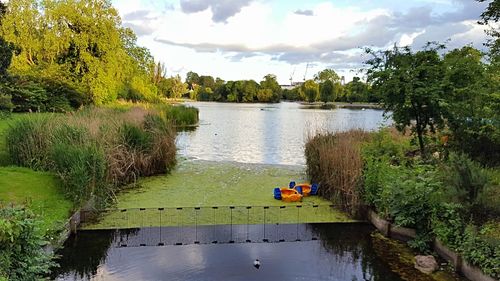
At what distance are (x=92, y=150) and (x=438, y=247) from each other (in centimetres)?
745

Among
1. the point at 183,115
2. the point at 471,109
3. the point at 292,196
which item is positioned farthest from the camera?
the point at 183,115

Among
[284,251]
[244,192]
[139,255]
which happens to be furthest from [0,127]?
[284,251]

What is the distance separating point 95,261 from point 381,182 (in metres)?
5.84

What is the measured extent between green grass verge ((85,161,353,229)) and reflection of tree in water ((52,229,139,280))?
385 mm

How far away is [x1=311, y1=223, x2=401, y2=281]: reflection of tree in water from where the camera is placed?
723 centimetres

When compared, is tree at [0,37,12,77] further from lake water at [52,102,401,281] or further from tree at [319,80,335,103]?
tree at [319,80,335,103]

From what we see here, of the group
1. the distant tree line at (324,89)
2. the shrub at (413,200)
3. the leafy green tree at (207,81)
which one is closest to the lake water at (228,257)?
the shrub at (413,200)

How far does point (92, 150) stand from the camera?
1000 centimetres

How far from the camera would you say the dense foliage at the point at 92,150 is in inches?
383

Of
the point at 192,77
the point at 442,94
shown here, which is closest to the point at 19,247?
the point at 442,94

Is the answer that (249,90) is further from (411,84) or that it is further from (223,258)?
(223,258)

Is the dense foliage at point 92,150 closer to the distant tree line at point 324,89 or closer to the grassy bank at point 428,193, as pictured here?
the grassy bank at point 428,193

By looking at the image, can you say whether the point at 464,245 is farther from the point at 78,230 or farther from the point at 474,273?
the point at 78,230

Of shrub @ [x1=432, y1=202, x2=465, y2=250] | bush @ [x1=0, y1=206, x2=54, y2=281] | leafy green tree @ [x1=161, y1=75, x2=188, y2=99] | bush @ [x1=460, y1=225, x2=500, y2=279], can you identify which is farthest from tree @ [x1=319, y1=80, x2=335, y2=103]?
bush @ [x1=0, y1=206, x2=54, y2=281]
